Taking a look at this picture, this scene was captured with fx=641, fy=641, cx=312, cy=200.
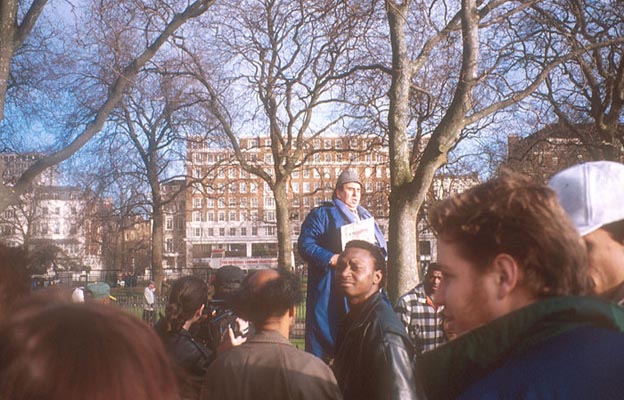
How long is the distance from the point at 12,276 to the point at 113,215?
3327cm

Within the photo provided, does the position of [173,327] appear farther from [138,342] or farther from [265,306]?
[138,342]

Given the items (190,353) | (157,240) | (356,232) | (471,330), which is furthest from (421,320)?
(157,240)

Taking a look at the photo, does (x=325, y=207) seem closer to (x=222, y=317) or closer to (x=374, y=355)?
(x=222, y=317)

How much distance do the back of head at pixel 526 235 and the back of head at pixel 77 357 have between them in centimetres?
98

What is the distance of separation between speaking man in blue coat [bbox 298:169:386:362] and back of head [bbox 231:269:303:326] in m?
1.50

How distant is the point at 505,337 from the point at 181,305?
138 inches

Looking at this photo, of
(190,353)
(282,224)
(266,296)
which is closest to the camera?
(266,296)

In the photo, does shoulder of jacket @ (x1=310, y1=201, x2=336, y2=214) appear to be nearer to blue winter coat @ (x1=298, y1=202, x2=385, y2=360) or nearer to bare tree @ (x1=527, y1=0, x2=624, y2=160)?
blue winter coat @ (x1=298, y1=202, x2=385, y2=360)

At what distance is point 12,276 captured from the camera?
219cm

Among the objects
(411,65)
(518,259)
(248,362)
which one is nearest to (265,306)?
(248,362)

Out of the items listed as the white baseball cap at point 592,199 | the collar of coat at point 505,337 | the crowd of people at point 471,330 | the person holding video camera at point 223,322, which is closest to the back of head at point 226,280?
the person holding video camera at point 223,322

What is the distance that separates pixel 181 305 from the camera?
4727mm

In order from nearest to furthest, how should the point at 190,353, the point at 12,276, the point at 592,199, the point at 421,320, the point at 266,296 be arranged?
1. the point at 592,199
2. the point at 12,276
3. the point at 266,296
4. the point at 190,353
5. the point at 421,320

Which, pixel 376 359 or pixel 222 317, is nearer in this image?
pixel 376 359
